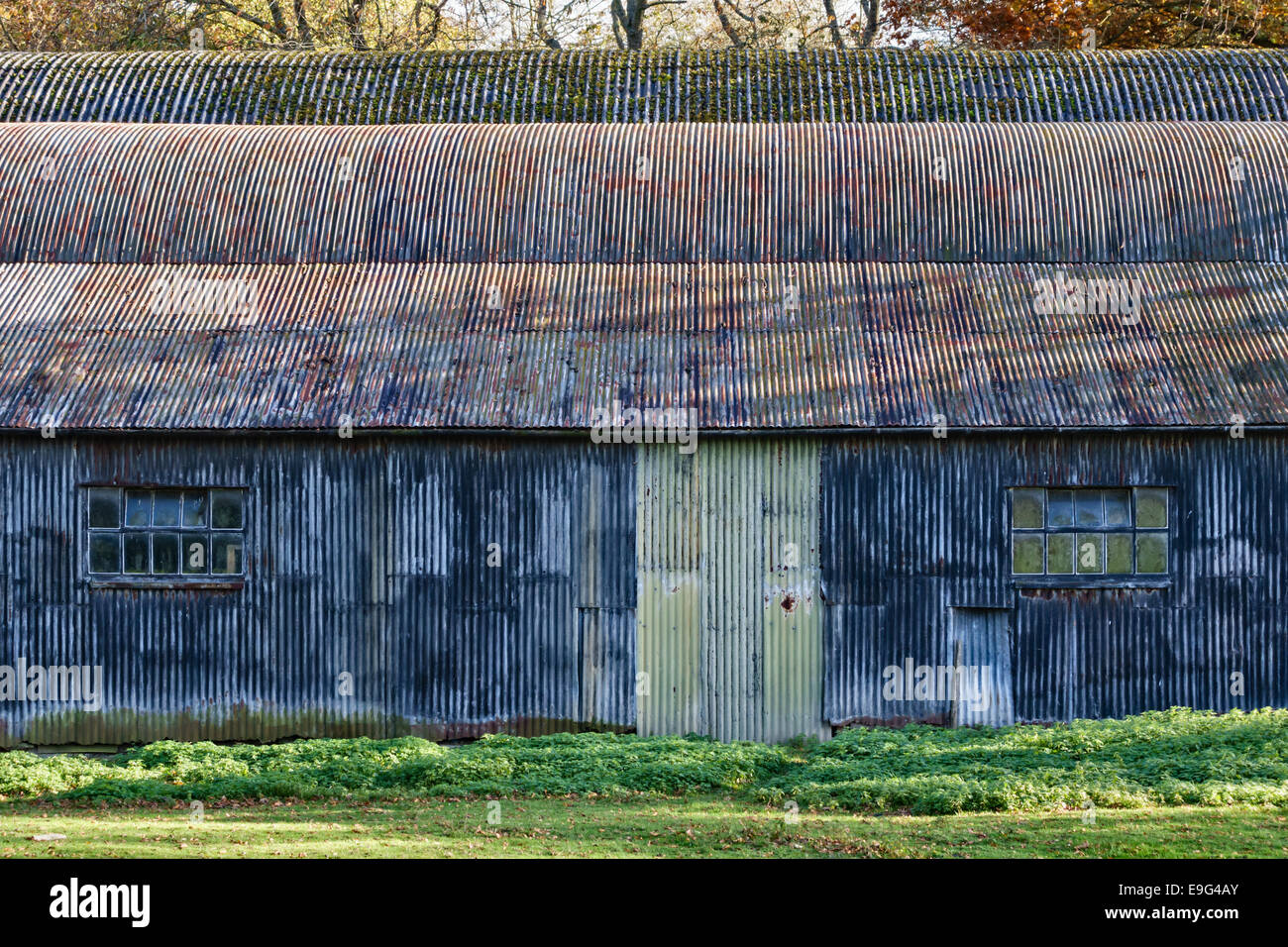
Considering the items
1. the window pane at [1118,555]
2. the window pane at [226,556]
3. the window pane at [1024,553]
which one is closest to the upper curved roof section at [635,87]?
the window pane at [1118,555]

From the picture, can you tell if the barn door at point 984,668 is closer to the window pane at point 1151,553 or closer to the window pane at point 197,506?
the window pane at point 1151,553

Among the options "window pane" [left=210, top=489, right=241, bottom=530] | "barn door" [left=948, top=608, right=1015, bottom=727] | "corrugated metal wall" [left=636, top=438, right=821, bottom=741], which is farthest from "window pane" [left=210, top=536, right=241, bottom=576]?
"barn door" [left=948, top=608, right=1015, bottom=727]

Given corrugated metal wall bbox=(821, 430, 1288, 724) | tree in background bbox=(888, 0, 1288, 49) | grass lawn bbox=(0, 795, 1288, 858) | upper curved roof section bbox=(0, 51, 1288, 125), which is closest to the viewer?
grass lawn bbox=(0, 795, 1288, 858)

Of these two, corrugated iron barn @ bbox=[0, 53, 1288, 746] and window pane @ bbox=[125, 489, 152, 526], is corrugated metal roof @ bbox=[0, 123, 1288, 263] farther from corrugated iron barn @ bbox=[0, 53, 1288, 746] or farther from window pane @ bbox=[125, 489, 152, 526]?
window pane @ bbox=[125, 489, 152, 526]

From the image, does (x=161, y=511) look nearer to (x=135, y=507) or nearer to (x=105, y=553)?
(x=135, y=507)

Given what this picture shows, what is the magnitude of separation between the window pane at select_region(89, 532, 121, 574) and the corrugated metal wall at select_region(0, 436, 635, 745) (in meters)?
0.16

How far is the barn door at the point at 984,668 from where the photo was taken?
1673cm

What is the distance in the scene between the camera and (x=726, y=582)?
16922mm

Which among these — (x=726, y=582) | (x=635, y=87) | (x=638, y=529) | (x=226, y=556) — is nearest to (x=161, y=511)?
(x=226, y=556)

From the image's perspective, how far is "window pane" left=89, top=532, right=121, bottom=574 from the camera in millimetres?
17047

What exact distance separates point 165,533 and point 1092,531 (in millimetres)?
10703

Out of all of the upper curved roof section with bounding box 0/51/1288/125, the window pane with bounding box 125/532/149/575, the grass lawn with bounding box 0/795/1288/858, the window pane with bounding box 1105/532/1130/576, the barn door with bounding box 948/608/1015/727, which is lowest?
the grass lawn with bounding box 0/795/1288/858

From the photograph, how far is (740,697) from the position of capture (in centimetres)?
1688

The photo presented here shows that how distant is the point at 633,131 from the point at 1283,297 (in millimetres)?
9688
